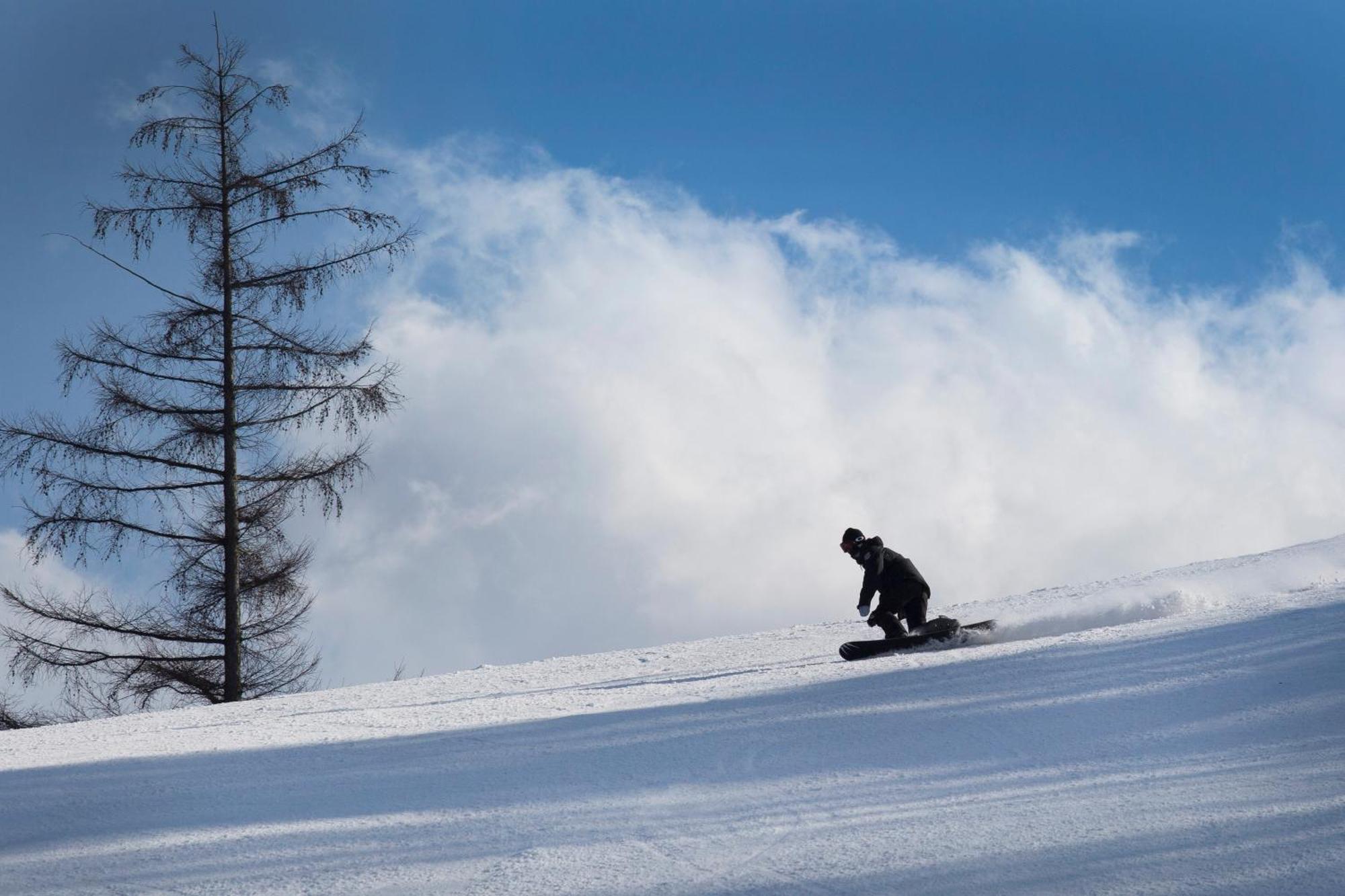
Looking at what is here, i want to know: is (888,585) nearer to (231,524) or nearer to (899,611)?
(899,611)

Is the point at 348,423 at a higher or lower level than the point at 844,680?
higher

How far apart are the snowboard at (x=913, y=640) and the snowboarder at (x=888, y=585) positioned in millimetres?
139

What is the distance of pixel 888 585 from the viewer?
10.7m

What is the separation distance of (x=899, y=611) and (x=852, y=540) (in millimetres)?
818

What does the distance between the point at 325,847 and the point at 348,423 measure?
12.0 meters

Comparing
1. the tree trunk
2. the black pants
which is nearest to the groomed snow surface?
the black pants

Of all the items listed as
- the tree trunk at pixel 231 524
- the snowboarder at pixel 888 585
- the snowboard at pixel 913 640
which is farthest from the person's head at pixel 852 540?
the tree trunk at pixel 231 524

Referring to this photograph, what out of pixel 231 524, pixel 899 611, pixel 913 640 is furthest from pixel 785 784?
pixel 231 524

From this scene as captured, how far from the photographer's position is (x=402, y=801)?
627 cm

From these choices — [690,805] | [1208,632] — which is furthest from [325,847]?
[1208,632]

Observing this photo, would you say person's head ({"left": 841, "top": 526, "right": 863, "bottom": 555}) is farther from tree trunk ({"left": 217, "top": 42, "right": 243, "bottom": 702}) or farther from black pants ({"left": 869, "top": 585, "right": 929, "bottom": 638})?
tree trunk ({"left": 217, "top": 42, "right": 243, "bottom": 702})

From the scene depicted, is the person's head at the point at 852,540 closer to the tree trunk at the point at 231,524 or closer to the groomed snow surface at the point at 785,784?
the groomed snow surface at the point at 785,784

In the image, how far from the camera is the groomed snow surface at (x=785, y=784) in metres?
4.87

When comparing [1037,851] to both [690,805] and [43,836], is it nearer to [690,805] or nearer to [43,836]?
[690,805]
